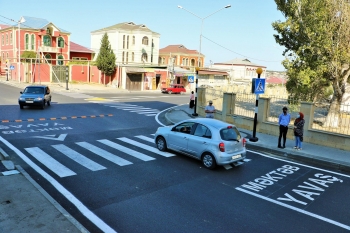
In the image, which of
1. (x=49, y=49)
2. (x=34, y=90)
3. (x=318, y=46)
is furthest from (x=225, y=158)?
(x=49, y=49)

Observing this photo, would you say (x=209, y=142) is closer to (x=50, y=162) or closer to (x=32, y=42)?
(x=50, y=162)

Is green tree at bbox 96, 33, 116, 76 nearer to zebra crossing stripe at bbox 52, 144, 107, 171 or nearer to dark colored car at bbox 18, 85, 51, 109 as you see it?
dark colored car at bbox 18, 85, 51, 109

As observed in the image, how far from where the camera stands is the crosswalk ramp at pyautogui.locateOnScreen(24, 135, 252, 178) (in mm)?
10336

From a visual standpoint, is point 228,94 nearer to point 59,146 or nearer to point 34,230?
point 59,146

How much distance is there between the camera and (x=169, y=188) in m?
8.87

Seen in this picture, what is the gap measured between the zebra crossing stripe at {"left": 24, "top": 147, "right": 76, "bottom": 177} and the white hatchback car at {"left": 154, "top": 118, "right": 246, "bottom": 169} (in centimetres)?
401

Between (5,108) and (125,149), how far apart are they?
1404 centimetres

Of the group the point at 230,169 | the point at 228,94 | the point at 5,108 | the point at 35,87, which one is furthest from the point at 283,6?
the point at 5,108

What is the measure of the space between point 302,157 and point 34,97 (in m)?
18.2

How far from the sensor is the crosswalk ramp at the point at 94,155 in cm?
1034

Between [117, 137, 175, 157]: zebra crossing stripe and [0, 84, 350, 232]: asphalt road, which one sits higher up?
[117, 137, 175, 157]: zebra crossing stripe

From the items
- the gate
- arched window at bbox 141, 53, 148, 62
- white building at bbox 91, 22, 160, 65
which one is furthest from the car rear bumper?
arched window at bbox 141, 53, 148, 62

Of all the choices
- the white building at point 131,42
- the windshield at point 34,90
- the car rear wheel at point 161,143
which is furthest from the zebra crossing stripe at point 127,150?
the white building at point 131,42

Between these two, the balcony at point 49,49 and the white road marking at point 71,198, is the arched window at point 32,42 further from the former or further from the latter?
the white road marking at point 71,198
